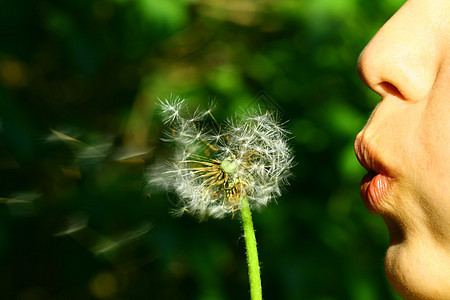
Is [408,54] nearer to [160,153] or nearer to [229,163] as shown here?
[229,163]

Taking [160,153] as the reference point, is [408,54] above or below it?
above

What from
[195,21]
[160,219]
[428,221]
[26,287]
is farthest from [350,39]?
[26,287]

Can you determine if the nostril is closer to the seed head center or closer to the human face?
the human face

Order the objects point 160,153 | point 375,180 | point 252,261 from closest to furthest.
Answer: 1. point 252,261
2. point 375,180
3. point 160,153

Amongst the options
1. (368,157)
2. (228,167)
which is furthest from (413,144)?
(228,167)

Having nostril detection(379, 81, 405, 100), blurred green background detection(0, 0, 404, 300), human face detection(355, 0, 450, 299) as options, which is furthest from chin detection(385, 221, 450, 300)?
blurred green background detection(0, 0, 404, 300)

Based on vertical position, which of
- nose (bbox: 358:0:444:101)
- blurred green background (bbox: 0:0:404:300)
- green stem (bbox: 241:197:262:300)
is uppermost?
nose (bbox: 358:0:444:101)
